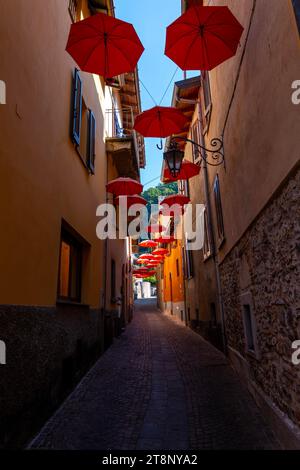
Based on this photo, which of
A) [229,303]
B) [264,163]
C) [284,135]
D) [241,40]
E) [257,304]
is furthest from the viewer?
[229,303]

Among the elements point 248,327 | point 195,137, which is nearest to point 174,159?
point 248,327

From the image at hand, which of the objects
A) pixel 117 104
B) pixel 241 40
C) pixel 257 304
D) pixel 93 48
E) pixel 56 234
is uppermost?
pixel 117 104

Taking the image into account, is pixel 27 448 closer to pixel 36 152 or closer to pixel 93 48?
pixel 36 152

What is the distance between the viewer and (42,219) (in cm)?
427

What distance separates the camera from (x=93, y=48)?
5.45 meters

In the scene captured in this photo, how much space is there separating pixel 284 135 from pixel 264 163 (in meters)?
0.72

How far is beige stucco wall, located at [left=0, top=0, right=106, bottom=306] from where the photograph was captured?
130 inches

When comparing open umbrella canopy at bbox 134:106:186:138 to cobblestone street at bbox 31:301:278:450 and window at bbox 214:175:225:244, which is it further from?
cobblestone street at bbox 31:301:278:450

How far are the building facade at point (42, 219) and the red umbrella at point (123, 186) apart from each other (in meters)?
2.08

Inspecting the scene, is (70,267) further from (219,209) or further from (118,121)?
(118,121)

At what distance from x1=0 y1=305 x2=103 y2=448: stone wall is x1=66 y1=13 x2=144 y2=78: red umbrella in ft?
14.4

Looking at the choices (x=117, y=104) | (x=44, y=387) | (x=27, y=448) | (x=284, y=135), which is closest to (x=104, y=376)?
(x=44, y=387)

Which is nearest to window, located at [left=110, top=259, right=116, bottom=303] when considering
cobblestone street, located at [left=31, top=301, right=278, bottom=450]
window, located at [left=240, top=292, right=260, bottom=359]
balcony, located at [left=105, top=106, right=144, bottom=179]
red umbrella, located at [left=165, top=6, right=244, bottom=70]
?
cobblestone street, located at [left=31, top=301, right=278, bottom=450]

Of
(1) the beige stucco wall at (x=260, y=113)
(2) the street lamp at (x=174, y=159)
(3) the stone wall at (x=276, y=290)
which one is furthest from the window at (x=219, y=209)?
(3) the stone wall at (x=276, y=290)
